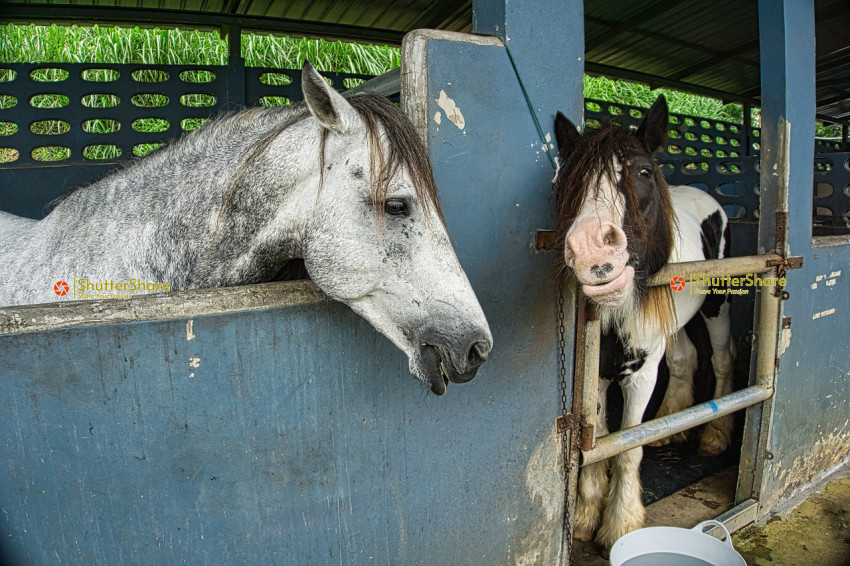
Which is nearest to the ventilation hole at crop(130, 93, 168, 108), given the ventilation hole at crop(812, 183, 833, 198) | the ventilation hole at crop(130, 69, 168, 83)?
the ventilation hole at crop(130, 69, 168, 83)

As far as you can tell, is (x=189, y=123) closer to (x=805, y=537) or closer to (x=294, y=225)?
(x=294, y=225)

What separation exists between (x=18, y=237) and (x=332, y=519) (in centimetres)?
172

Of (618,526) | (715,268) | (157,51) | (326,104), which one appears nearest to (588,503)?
(618,526)

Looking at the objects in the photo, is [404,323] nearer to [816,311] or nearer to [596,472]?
[596,472]

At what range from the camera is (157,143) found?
396 cm

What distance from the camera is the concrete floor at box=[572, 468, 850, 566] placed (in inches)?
101

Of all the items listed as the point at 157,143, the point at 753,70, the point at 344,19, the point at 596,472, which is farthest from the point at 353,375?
the point at 753,70

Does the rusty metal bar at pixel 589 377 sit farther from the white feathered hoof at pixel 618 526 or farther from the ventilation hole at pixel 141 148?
the ventilation hole at pixel 141 148

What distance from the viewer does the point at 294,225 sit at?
60.5 inches

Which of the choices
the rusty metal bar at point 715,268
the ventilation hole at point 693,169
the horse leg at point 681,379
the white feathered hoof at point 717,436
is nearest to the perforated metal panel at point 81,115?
the rusty metal bar at point 715,268

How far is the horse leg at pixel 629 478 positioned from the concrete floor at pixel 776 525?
0.46ft

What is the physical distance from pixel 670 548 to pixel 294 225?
188 centimetres

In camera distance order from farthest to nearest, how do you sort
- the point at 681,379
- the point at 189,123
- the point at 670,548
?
the point at 189,123, the point at 681,379, the point at 670,548

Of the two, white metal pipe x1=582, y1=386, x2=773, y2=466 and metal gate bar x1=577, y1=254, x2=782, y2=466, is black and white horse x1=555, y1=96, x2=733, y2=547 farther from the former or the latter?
white metal pipe x1=582, y1=386, x2=773, y2=466
